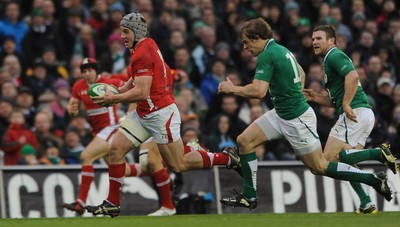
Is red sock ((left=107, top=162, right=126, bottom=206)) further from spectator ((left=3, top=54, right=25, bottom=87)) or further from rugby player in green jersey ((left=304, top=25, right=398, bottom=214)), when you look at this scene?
spectator ((left=3, top=54, right=25, bottom=87))

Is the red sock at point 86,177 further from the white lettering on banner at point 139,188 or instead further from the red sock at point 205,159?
the red sock at point 205,159

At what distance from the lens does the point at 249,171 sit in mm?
14906

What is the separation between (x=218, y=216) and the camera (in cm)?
1484

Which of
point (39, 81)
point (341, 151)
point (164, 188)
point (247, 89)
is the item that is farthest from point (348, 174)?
point (39, 81)

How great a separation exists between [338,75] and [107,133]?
370 centimetres

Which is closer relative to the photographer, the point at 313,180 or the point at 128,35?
the point at 128,35

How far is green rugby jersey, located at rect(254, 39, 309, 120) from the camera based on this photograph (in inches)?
561

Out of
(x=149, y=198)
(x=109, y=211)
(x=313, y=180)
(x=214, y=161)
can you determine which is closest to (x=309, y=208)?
(x=313, y=180)

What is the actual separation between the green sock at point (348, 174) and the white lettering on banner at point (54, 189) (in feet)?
17.6

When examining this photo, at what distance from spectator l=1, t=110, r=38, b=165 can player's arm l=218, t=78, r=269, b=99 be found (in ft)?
20.0

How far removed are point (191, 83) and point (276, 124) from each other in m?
7.27

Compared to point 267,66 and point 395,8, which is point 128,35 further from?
point 395,8

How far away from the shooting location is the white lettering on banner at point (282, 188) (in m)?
18.9

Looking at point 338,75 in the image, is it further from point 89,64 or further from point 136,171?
point 89,64
